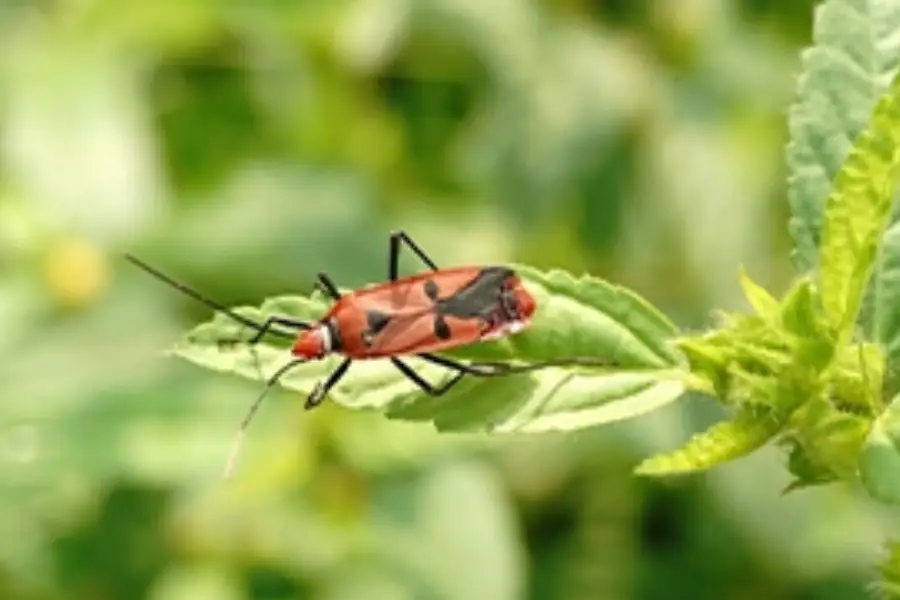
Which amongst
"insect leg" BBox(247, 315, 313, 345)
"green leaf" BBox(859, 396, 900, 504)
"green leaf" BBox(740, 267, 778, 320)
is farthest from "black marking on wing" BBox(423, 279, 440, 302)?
"green leaf" BBox(859, 396, 900, 504)

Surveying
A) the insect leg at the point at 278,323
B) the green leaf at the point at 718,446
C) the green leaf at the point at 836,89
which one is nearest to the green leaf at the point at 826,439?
the green leaf at the point at 718,446

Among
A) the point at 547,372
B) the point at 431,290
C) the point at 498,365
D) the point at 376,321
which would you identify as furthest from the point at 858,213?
the point at 431,290

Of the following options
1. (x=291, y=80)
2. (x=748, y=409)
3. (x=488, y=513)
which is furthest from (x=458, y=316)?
(x=291, y=80)

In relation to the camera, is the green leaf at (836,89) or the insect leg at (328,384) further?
the insect leg at (328,384)

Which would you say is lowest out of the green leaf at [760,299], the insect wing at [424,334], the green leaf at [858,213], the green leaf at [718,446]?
the insect wing at [424,334]

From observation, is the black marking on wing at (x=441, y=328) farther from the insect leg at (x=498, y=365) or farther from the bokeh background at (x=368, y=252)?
the bokeh background at (x=368, y=252)

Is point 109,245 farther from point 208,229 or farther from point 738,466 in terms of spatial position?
point 738,466
